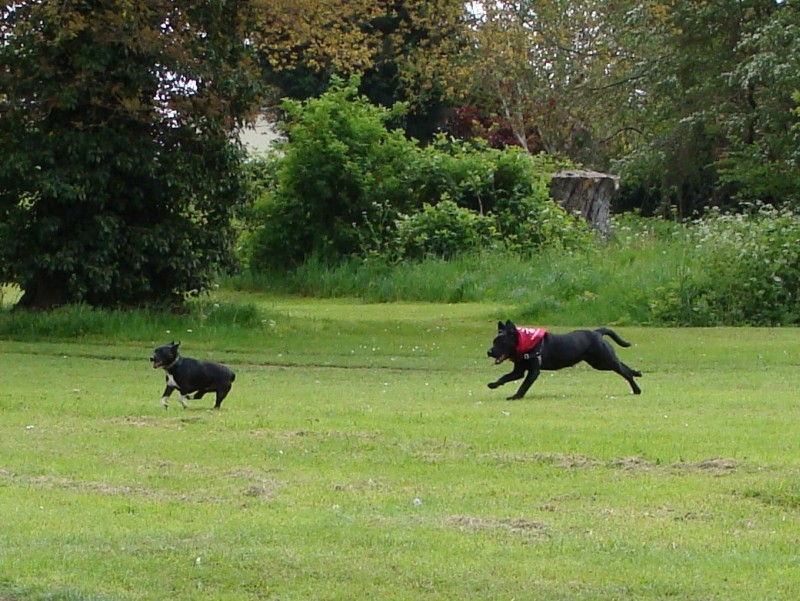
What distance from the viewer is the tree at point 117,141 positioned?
23422mm

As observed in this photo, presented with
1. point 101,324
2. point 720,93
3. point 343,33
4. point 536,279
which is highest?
point 343,33

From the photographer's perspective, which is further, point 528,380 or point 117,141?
point 117,141

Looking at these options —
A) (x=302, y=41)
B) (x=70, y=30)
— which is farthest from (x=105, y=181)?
(x=302, y=41)

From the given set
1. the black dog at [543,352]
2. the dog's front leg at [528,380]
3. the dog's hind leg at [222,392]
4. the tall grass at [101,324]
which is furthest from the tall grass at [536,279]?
the dog's hind leg at [222,392]

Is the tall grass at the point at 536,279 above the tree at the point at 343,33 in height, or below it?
below

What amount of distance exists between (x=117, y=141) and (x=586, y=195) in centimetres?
1901

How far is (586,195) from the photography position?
131ft

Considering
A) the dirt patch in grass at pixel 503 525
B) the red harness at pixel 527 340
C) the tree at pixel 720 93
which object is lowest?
the dirt patch in grass at pixel 503 525

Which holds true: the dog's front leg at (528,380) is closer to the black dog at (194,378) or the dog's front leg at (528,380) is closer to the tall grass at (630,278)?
the black dog at (194,378)

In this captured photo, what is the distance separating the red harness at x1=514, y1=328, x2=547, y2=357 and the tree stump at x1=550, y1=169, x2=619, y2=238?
24.6 meters

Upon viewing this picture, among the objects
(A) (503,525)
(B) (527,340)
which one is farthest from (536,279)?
(A) (503,525)

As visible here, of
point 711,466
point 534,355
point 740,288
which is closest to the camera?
point 711,466

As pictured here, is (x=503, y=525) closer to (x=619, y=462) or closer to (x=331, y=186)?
(x=619, y=462)

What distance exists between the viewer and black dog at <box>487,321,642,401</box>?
15422 millimetres
